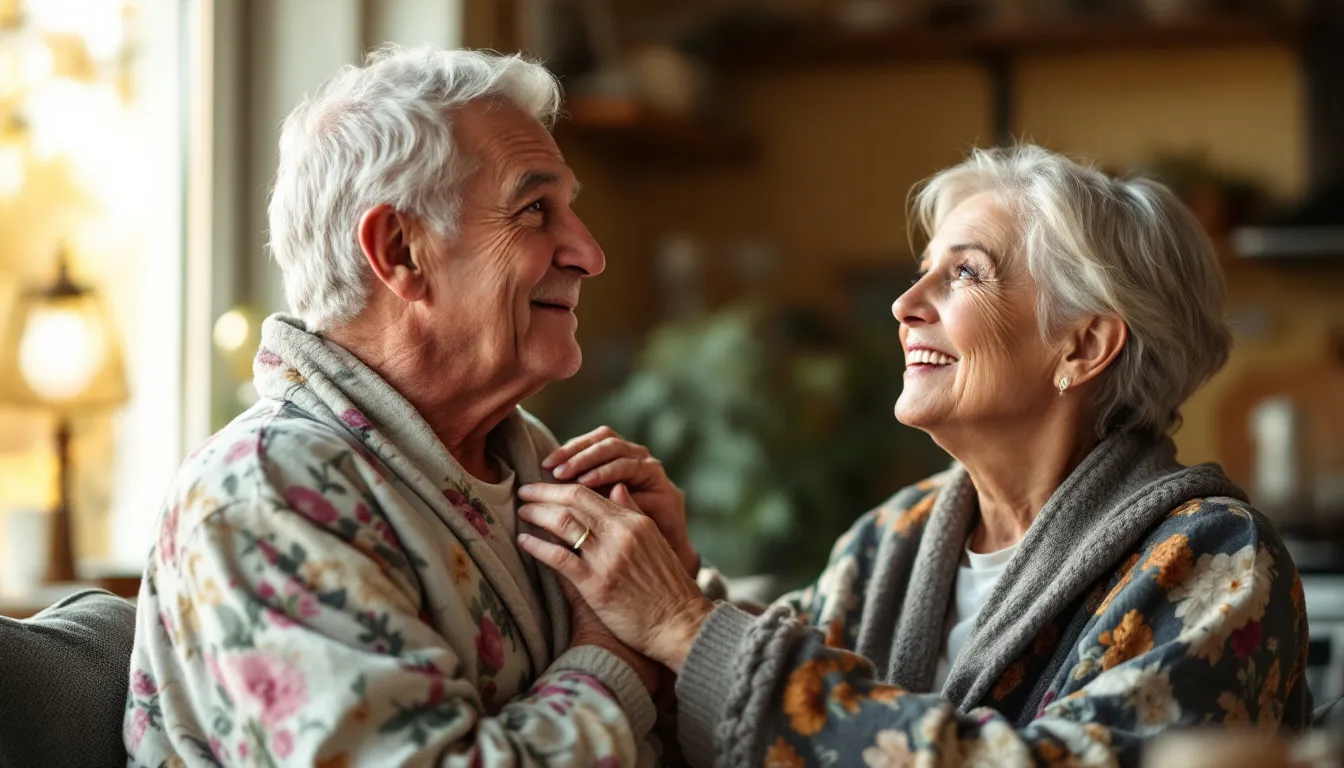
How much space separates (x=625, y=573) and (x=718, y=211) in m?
3.45

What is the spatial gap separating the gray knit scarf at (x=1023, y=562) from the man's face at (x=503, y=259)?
1.96 feet

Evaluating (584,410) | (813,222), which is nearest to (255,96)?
(584,410)

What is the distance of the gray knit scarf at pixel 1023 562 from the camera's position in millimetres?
1640

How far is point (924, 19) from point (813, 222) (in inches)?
30.1

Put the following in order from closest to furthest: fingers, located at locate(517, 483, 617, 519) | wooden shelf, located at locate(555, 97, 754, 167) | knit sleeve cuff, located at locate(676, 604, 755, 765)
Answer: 1. knit sleeve cuff, located at locate(676, 604, 755, 765)
2. fingers, located at locate(517, 483, 617, 519)
3. wooden shelf, located at locate(555, 97, 754, 167)

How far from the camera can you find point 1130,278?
5.90 ft

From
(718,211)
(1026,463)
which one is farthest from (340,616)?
(718,211)

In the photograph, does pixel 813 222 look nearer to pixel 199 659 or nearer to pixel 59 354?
pixel 59 354

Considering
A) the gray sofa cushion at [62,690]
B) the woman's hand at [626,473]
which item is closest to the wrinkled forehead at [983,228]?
the woman's hand at [626,473]

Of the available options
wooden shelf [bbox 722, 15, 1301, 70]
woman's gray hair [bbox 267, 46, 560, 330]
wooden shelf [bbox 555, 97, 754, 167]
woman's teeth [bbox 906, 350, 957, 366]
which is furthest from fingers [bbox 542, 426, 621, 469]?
wooden shelf [bbox 722, 15, 1301, 70]

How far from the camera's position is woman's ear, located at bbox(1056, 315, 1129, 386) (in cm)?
180

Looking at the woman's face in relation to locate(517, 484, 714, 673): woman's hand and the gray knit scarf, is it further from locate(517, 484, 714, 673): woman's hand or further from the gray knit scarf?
locate(517, 484, 714, 673): woman's hand

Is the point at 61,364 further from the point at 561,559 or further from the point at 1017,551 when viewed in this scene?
the point at 1017,551

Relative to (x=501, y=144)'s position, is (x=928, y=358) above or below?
below
